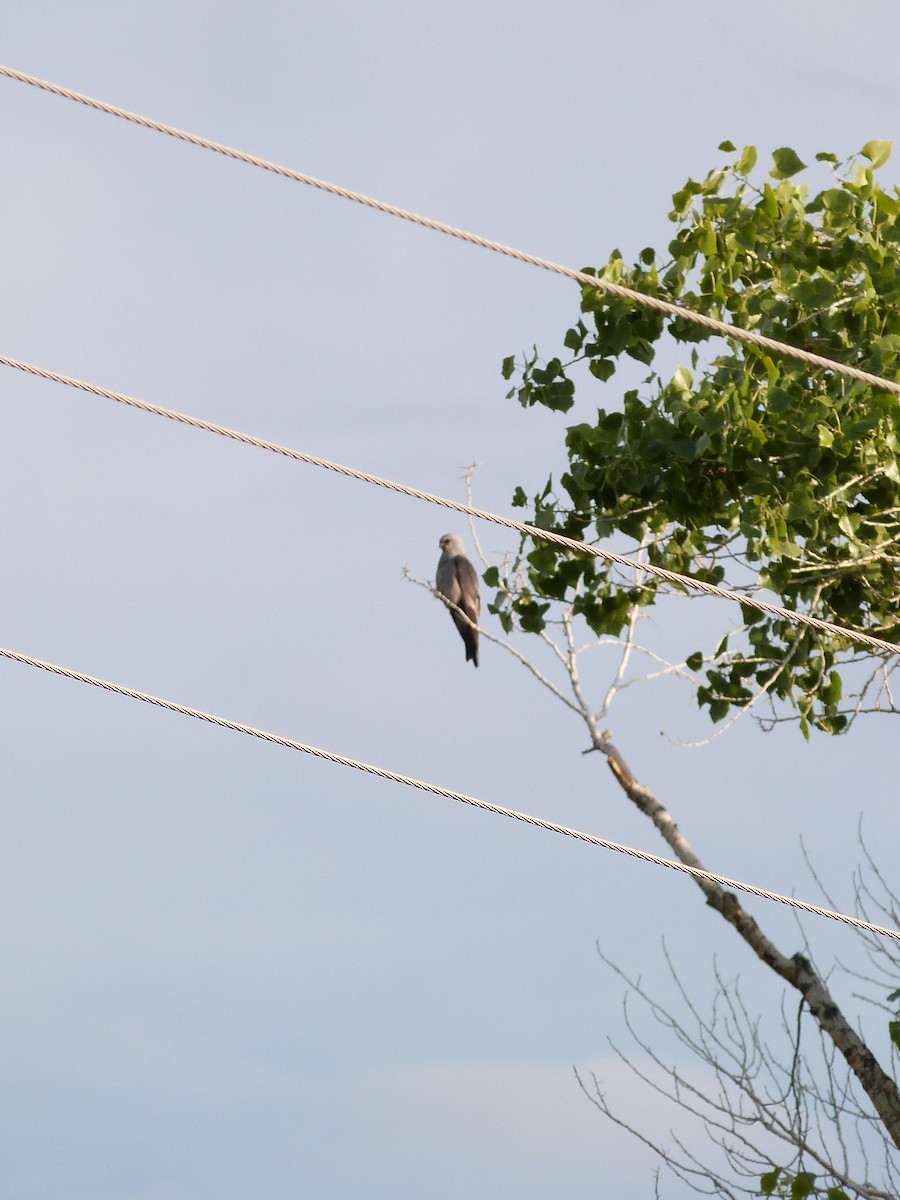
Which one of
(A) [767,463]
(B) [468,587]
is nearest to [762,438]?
(A) [767,463]

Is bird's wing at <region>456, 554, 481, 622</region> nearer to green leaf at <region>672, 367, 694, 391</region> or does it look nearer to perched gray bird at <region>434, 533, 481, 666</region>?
perched gray bird at <region>434, 533, 481, 666</region>

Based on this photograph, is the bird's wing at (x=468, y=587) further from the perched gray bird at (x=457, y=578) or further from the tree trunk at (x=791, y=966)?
the tree trunk at (x=791, y=966)

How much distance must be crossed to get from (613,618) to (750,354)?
76.9 inches

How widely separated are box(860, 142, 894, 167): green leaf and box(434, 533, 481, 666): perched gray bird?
236 inches

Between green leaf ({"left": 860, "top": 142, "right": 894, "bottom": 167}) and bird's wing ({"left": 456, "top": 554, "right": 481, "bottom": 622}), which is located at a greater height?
bird's wing ({"left": 456, "top": 554, "right": 481, "bottom": 622})

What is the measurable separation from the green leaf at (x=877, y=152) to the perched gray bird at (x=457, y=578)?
598 centimetres

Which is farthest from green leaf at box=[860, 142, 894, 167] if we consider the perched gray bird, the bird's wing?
the bird's wing

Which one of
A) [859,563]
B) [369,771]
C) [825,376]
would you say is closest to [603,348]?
[825,376]

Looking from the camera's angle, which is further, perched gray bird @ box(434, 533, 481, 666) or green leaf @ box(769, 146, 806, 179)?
perched gray bird @ box(434, 533, 481, 666)

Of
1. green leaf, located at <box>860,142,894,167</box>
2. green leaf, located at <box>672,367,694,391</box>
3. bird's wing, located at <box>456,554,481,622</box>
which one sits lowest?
green leaf, located at <box>672,367,694,391</box>

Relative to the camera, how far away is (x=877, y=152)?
27.0ft

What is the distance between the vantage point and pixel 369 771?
17.1ft

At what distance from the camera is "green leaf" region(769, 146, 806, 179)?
831 centimetres

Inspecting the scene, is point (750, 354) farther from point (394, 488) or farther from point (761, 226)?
point (394, 488)
